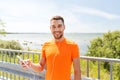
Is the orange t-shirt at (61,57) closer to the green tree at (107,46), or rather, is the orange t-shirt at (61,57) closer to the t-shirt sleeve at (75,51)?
the t-shirt sleeve at (75,51)

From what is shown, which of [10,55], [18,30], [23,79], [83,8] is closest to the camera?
[23,79]

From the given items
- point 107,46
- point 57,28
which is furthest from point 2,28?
point 57,28

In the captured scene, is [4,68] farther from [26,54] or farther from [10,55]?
[26,54]

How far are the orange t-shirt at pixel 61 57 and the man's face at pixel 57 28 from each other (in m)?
0.09

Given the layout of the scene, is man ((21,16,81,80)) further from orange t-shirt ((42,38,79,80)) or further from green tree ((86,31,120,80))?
green tree ((86,31,120,80))

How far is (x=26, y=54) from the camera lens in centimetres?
517

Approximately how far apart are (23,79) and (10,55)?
0.70 m

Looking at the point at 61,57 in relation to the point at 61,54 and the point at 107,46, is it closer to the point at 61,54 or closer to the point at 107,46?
the point at 61,54

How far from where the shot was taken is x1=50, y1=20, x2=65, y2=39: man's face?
3148mm

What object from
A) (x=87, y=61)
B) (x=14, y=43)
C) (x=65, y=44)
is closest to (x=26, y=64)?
(x=65, y=44)

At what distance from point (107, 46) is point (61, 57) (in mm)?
30621

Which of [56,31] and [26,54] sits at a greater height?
[56,31]

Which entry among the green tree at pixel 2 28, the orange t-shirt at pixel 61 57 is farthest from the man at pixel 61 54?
the green tree at pixel 2 28

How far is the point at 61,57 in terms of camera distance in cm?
314
